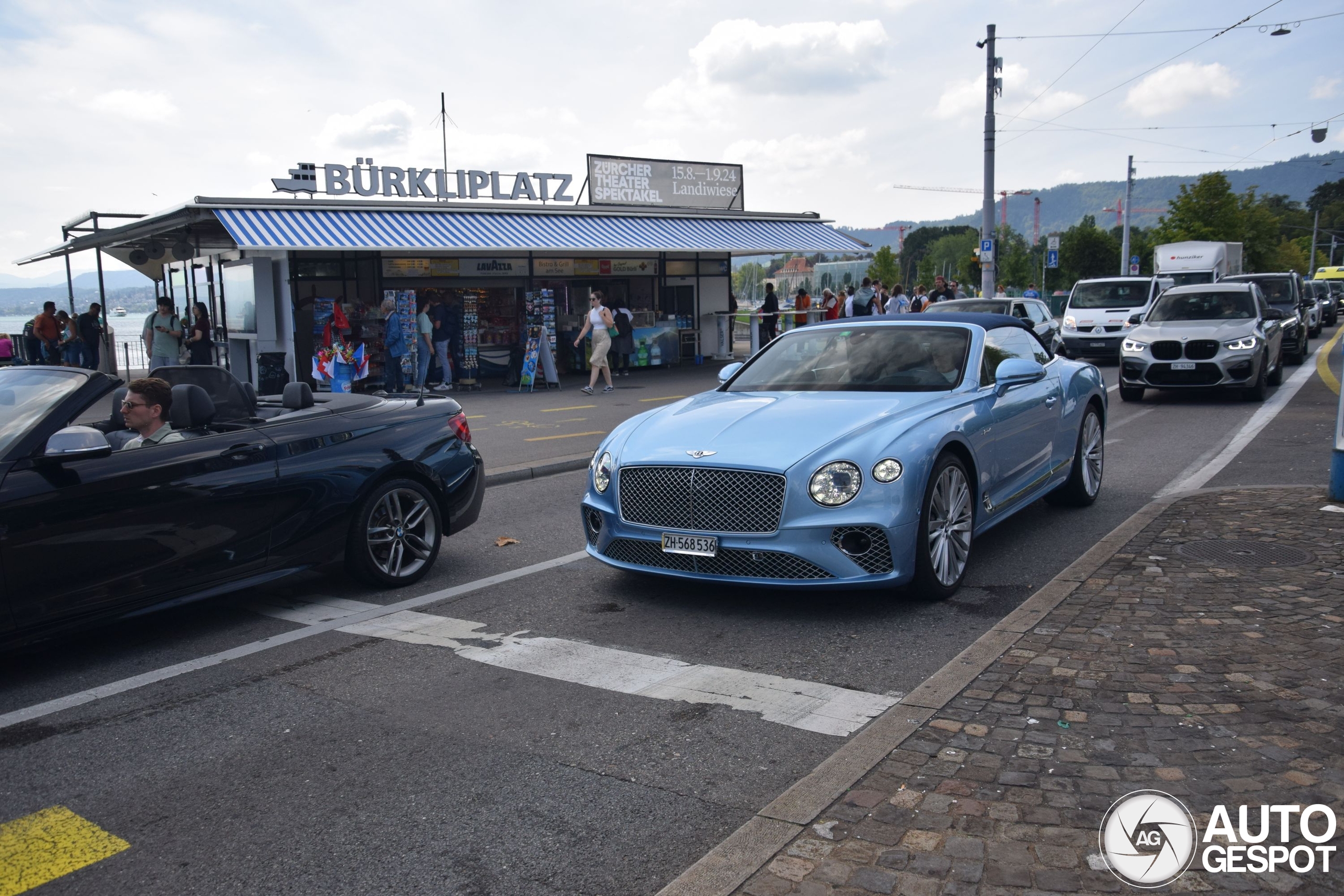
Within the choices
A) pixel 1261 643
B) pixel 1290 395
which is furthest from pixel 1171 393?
pixel 1261 643

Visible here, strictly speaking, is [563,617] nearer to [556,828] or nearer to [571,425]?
[556,828]

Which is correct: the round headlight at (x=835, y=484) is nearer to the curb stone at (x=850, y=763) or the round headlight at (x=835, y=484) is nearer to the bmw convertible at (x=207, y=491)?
the curb stone at (x=850, y=763)

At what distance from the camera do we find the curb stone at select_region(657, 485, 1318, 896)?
303cm

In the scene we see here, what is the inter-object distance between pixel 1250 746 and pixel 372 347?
63.6 feet

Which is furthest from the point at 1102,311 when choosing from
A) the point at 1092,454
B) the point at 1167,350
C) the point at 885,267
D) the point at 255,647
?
the point at 885,267

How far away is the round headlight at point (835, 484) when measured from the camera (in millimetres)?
5441

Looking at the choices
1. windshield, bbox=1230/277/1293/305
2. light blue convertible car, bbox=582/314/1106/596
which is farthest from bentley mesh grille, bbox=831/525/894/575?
windshield, bbox=1230/277/1293/305

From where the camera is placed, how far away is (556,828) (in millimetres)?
3410

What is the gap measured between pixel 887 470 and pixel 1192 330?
12.3 m

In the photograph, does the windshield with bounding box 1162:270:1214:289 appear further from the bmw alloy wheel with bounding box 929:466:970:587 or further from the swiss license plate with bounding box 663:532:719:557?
the swiss license plate with bounding box 663:532:719:557

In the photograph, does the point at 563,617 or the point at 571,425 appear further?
the point at 571,425

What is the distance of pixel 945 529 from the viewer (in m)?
5.91

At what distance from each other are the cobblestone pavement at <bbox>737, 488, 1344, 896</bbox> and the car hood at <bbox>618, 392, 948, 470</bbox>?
1.39 meters

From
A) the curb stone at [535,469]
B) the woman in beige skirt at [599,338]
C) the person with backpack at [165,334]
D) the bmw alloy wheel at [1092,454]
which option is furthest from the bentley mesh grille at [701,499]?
the person with backpack at [165,334]
